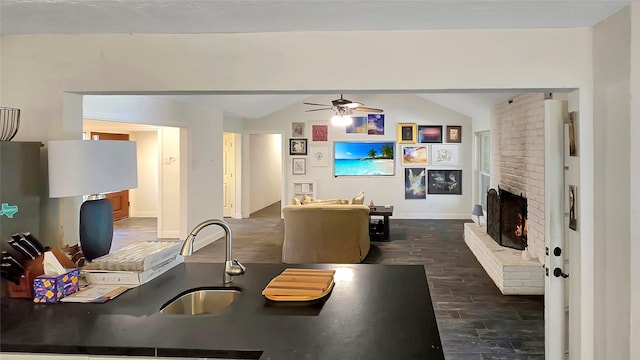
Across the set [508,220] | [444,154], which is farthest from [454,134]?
[508,220]

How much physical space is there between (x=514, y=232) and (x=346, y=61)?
374cm

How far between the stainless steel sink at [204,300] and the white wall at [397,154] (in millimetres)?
6928

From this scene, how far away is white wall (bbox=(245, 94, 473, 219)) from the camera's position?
28.1ft

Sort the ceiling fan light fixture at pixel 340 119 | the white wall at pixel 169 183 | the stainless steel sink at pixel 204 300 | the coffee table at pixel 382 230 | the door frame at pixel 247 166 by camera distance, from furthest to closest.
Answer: the door frame at pixel 247 166 → the white wall at pixel 169 183 → the ceiling fan light fixture at pixel 340 119 → the coffee table at pixel 382 230 → the stainless steel sink at pixel 204 300

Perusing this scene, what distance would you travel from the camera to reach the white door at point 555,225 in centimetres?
229

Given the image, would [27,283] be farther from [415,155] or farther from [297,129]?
[415,155]

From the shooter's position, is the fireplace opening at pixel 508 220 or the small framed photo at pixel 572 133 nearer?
the small framed photo at pixel 572 133

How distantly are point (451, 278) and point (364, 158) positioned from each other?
4.56 metres

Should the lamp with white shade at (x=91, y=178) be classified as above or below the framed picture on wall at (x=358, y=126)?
below

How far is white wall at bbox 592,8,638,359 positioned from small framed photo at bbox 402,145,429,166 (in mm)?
6583

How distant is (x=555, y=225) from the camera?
2.29 meters

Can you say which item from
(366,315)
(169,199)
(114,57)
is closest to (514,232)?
(366,315)

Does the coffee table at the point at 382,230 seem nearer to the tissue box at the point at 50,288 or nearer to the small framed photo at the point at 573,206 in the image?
the small framed photo at the point at 573,206

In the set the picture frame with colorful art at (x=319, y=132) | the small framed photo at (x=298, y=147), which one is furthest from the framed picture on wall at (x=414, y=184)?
the small framed photo at (x=298, y=147)
